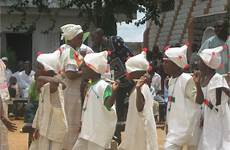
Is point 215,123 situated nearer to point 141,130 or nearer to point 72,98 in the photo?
point 141,130

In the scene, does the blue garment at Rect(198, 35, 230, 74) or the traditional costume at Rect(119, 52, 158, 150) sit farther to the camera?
the blue garment at Rect(198, 35, 230, 74)

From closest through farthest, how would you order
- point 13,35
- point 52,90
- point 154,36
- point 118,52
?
point 52,90 → point 118,52 → point 13,35 → point 154,36

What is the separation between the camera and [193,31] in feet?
69.6

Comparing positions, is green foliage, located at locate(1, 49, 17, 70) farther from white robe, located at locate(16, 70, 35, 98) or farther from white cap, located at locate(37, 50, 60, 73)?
white cap, located at locate(37, 50, 60, 73)

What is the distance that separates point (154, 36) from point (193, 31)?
42.4ft

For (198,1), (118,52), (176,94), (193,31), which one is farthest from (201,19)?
(176,94)

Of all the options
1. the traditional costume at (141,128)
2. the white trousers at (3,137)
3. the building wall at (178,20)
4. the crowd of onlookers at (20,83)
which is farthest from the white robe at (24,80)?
the building wall at (178,20)

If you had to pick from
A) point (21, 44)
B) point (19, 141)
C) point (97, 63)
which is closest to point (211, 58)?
point (97, 63)

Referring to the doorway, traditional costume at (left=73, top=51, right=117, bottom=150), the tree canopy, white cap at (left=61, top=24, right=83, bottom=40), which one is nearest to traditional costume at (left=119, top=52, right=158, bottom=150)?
traditional costume at (left=73, top=51, right=117, bottom=150)

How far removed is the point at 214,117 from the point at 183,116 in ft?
1.35

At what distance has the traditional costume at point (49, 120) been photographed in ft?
23.3

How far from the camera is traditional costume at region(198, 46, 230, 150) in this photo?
6742 mm

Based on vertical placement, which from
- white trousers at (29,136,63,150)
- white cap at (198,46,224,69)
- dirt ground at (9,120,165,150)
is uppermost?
white cap at (198,46,224,69)

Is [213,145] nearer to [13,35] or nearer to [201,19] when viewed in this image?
[201,19]
